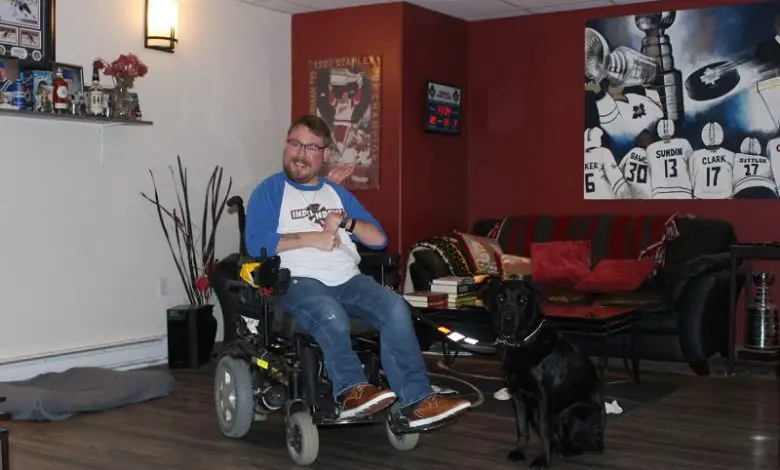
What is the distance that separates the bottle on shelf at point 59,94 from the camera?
4.96 m

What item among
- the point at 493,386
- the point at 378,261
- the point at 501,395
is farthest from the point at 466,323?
the point at 378,261

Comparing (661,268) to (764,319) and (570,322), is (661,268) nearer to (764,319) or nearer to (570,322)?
(764,319)

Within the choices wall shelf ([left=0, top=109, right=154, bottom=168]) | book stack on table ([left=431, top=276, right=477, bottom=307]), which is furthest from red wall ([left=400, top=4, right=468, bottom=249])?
wall shelf ([left=0, top=109, right=154, bottom=168])

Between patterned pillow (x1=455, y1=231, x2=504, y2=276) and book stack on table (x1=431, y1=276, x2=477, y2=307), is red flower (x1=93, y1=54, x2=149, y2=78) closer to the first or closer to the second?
book stack on table (x1=431, y1=276, x2=477, y2=307)

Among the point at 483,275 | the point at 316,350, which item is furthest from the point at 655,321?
the point at 316,350

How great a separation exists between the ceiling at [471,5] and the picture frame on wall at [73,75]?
4.81 feet

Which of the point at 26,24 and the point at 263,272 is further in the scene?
the point at 26,24

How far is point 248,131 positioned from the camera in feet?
21.0

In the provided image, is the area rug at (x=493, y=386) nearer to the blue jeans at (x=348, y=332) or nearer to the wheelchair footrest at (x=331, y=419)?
the blue jeans at (x=348, y=332)

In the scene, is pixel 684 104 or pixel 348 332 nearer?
pixel 348 332

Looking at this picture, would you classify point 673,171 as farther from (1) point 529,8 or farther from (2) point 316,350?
(2) point 316,350

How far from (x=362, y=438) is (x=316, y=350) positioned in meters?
0.58

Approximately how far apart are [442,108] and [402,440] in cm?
336

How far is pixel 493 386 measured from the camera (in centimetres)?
502
